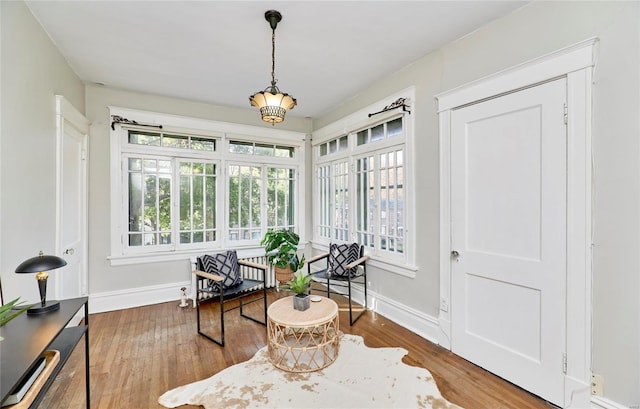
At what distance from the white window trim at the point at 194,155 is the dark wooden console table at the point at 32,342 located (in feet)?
6.70

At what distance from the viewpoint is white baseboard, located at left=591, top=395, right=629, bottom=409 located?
1.68 meters

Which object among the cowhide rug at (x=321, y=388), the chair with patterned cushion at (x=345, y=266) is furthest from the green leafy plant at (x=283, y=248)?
the cowhide rug at (x=321, y=388)

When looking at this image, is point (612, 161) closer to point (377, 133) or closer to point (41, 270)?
point (377, 133)

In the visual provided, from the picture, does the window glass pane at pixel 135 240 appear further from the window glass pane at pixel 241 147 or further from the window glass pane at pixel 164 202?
the window glass pane at pixel 241 147

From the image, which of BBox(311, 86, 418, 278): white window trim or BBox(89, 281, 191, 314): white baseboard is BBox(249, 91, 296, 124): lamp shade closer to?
BBox(311, 86, 418, 278): white window trim

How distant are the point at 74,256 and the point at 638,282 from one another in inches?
189

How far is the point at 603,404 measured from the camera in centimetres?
172

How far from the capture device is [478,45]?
2.38 meters

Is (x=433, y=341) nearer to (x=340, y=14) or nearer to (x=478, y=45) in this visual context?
(x=478, y=45)

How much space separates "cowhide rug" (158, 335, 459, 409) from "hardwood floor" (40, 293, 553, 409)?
0.12 m

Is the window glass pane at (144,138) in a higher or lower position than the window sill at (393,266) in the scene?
higher

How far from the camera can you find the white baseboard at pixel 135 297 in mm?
3511

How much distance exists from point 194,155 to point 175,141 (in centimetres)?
31

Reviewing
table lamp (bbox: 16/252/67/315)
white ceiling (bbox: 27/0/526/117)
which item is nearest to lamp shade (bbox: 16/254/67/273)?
table lamp (bbox: 16/252/67/315)
